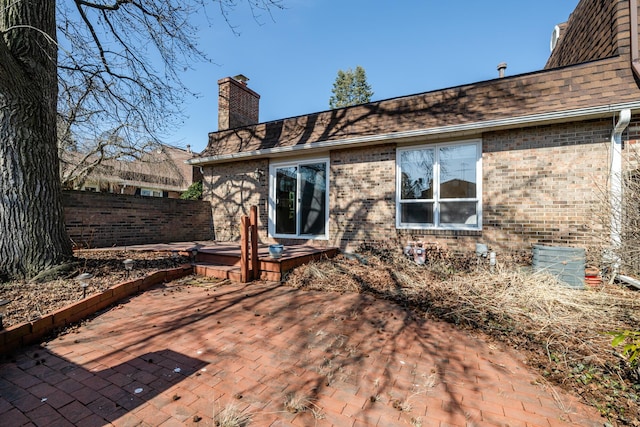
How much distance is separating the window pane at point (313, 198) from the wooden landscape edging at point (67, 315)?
4.11 meters

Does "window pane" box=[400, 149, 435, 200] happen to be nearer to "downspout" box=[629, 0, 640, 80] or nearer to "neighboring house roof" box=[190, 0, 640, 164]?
"neighboring house roof" box=[190, 0, 640, 164]

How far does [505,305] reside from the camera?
3.77 metres

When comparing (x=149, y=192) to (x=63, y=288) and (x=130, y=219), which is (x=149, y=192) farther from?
(x=63, y=288)

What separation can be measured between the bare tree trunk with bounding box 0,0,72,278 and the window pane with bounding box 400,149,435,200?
21.3ft

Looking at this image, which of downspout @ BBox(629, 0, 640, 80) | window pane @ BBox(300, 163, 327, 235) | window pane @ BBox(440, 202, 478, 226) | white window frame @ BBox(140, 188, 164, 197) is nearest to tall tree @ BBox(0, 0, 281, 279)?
window pane @ BBox(300, 163, 327, 235)

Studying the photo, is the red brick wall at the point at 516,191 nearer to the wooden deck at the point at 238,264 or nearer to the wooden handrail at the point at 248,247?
the wooden deck at the point at 238,264

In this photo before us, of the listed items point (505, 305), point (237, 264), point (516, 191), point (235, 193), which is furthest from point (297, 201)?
point (505, 305)

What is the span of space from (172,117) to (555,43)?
11.9 metres

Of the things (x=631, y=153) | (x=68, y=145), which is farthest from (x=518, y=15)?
(x=68, y=145)

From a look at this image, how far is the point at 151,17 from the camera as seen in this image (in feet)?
19.9

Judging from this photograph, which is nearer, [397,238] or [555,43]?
[397,238]

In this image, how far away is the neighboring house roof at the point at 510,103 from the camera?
5.18m

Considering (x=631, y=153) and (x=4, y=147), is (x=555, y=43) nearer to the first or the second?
(x=631, y=153)

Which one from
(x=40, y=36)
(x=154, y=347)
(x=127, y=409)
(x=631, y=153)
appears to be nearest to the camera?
(x=127, y=409)
